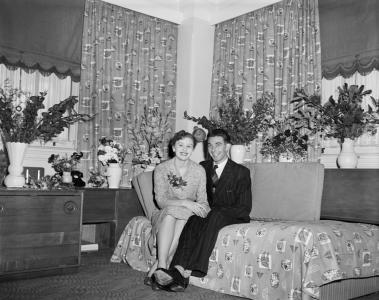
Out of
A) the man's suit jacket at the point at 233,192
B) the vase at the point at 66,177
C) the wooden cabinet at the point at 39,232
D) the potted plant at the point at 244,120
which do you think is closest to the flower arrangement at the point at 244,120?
the potted plant at the point at 244,120

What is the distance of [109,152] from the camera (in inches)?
187

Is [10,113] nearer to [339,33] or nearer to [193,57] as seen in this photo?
[193,57]

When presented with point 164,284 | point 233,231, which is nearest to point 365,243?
point 233,231

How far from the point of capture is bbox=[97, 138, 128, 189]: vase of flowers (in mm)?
4742

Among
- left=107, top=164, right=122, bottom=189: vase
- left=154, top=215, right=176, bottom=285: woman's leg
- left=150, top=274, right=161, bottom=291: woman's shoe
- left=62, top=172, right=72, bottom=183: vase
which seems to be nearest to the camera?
left=150, top=274, right=161, bottom=291: woman's shoe

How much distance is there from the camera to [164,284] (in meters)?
3.08

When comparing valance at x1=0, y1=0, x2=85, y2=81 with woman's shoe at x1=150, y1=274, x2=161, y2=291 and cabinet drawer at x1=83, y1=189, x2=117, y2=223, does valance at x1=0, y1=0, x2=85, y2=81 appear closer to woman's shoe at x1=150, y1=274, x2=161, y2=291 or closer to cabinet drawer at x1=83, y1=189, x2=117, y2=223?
cabinet drawer at x1=83, y1=189, x2=117, y2=223

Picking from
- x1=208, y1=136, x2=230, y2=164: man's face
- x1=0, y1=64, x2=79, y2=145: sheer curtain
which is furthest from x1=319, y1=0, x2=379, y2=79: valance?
x1=0, y1=64, x2=79, y2=145: sheer curtain

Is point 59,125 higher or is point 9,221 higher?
point 59,125

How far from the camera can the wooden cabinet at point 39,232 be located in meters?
3.30

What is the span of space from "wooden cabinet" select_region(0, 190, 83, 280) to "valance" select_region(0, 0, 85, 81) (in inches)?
70.7

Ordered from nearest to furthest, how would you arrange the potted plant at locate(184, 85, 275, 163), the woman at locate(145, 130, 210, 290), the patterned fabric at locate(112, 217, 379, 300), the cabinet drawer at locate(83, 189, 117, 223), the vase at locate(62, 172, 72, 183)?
1. the patterned fabric at locate(112, 217, 379, 300)
2. the woman at locate(145, 130, 210, 290)
3. the cabinet drawer at locate(83, 189, 117, 223)
4. the vase at locate(62, 172, 72, 183)
5. the potted plant at locate(184, 85, 275, 163)

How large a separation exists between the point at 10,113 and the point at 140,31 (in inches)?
93.2

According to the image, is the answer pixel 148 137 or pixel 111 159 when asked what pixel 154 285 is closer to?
pixel 111 159
